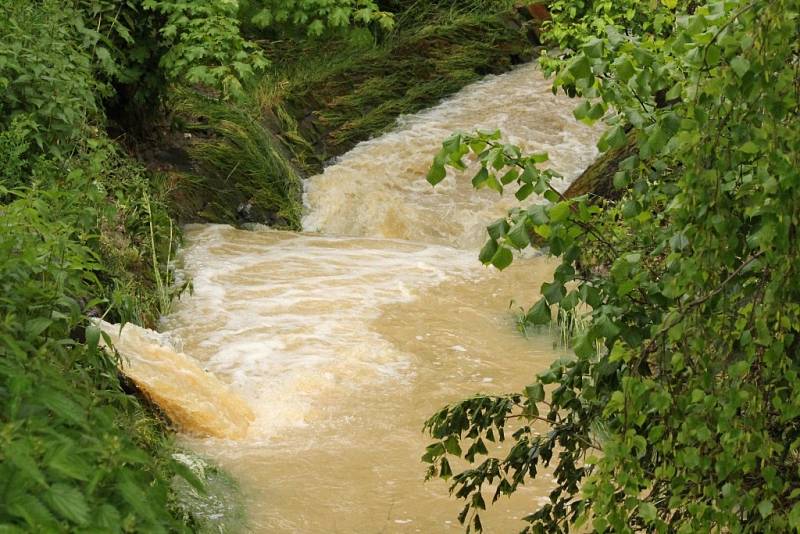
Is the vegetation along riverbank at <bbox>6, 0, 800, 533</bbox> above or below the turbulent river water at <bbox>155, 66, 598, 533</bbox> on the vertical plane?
above

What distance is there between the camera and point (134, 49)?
856cm

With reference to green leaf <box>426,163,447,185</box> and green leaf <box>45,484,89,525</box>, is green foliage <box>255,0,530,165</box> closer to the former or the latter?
green leaf <box>426,163,447,185</box>

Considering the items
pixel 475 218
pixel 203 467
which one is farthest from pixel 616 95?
pixel 475 218

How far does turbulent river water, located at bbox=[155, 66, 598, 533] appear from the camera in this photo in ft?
16.5

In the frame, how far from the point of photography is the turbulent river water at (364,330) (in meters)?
5.04

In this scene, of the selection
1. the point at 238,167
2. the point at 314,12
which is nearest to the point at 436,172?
the point at 238,167

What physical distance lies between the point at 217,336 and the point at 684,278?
517 centimetres

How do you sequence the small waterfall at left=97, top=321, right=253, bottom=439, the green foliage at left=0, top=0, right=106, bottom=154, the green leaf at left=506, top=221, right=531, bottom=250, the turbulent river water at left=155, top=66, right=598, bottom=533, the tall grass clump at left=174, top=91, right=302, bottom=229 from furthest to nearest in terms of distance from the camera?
the tall grass clump at left=174, top=91, right=302, bottom=229 < the green foliage at left=0, top=0, right=106, bottom=154 < the small waterfall at left=97, top=321, right=253, bottom=439 < the turbulent river water at left=155, top=66, right=598, bottom=533 < the green leaf at left=506, top=221, right=531, bottom=250

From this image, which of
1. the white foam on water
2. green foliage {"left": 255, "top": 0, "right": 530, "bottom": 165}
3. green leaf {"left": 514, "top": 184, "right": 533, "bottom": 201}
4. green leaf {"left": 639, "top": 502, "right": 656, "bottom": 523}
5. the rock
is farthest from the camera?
green foliage {"left": 255, "top": 0, "right": 530, "bottom": 165}

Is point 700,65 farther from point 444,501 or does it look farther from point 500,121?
point 500,121

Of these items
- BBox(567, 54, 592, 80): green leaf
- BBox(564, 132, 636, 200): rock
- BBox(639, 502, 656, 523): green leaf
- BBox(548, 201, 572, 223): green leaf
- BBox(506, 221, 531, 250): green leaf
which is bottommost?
BBox(564, 132, 636, 200): rock

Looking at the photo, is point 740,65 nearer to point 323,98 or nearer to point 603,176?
point 603,176

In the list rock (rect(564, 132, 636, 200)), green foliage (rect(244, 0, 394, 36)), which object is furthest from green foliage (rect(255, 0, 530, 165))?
rock (rect(564, 132, 636, 200))

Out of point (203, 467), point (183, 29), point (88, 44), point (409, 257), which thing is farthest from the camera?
point (409, 257)
